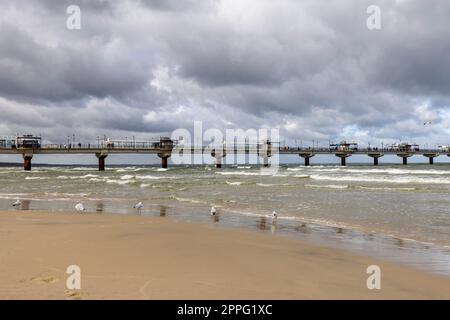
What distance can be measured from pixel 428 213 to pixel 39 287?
12231 mm

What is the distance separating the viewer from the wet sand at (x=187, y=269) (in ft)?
14.5

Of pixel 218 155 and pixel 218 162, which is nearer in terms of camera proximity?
pixel 218 162

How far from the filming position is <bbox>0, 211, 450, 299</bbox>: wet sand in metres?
4.42

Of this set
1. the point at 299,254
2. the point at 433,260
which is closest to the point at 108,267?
the point at 299,254

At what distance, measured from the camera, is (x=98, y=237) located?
782 cm

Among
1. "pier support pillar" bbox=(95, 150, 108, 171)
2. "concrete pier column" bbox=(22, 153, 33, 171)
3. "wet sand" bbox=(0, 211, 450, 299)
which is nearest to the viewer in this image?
"wet sand" bbox=(0, 211, 450, 299)

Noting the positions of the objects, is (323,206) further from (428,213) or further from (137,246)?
(137,246)

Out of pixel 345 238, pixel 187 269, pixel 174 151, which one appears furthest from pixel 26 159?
pixel 187 269

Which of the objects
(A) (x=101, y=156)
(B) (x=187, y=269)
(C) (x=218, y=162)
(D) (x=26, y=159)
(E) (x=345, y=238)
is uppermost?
(A) (x=101, y=156)

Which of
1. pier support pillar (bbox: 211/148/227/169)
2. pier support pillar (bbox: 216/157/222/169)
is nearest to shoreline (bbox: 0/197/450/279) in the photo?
pier support pillar (bbox: 216/157/222/169)

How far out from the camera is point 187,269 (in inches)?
212

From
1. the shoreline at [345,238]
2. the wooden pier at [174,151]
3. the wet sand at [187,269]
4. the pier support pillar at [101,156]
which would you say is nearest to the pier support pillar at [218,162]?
the wooden pier at [174,151]

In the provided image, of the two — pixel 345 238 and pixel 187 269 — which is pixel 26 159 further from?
pixel 187 269

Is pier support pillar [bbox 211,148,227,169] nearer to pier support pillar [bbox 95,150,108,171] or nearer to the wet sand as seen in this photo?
pier support pillar [bbox 95,150,108,171]
